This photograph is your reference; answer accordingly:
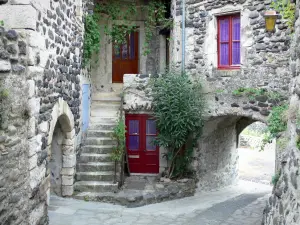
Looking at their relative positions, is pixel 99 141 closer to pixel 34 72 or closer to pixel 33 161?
pixel 33 161

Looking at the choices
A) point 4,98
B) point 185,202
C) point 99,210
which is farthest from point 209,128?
point 4,98

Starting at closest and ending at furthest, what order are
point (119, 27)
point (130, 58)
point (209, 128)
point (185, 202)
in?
1. point (185, 202)
2. point (209, 128)
3. point (119, 27)
4. point (130, 58)

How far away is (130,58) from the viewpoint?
12.8m

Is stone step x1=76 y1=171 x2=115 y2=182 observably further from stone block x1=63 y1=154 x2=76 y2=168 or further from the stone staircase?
stone block x1=63 y1=154 x2=76 y2=168

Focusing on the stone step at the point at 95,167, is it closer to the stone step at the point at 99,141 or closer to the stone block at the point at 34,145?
the stone step at the point at 99,141

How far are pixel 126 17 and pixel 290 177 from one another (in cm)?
902

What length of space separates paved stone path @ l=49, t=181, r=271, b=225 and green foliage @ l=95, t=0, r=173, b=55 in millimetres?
5079

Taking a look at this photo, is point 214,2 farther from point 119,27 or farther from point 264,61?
point 119,27

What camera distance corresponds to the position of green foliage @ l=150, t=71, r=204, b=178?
848cm

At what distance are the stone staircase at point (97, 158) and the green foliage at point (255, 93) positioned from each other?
3.06m

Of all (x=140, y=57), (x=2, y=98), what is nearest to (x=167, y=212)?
(x=2, y=98)

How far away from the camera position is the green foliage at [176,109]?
8.48 m

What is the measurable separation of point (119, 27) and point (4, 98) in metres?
8.33

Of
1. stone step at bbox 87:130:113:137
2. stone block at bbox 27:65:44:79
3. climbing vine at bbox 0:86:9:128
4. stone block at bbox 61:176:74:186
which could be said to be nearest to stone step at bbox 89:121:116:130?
stone step at bbox 87:130:113:137
